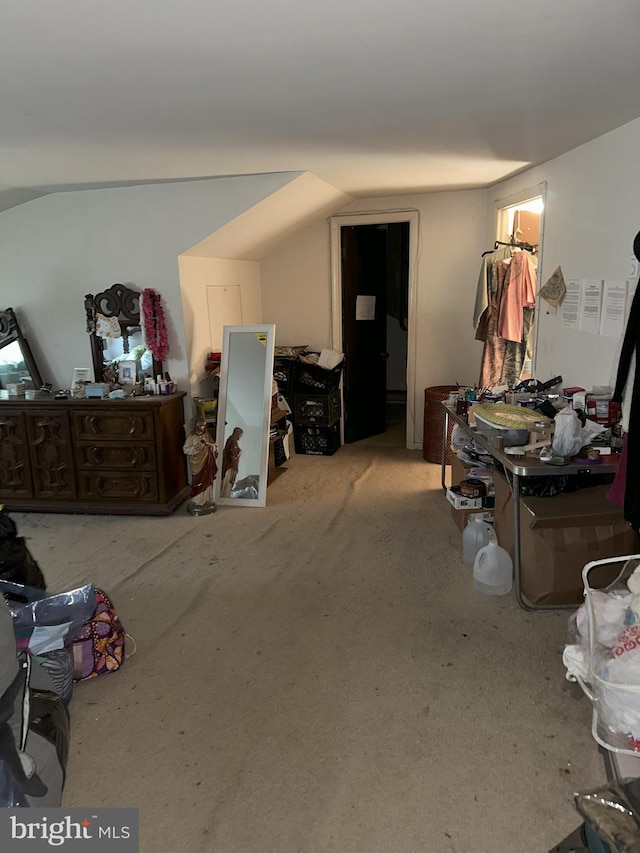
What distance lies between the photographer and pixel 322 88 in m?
2.09

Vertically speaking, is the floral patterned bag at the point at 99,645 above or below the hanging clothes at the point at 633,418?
below

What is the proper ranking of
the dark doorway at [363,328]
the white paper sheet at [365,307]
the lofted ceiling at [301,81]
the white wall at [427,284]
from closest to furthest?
the lofted ceiling at [301,81] → the white wall at [427,284] → the dark doorway at [363,328] → the white paper sheet at [365,307]

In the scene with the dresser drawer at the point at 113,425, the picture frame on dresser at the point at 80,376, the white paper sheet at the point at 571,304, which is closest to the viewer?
the white paper sheet at the point at 571,304

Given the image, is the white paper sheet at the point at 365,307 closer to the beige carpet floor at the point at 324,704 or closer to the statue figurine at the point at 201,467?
the statue figurine at the point at 201,467

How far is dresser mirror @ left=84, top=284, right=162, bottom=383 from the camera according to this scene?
162 inches

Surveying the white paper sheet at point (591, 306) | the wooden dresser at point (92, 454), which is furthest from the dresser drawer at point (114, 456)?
the white paper sheet at point (591, 306)

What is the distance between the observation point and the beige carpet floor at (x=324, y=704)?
5.64 feet

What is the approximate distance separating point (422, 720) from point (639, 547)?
132cm

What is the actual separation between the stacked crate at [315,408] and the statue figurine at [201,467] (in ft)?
4.54

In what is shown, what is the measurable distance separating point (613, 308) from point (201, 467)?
2.63 meters

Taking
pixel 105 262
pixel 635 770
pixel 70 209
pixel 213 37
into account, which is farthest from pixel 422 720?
pixel 70 209

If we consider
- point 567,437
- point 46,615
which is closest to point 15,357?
point 46,615

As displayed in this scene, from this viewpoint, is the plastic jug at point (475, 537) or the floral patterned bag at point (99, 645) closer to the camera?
the floral patterned bag at point (99, 645)

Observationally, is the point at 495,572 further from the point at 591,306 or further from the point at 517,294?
the point at 517,294
